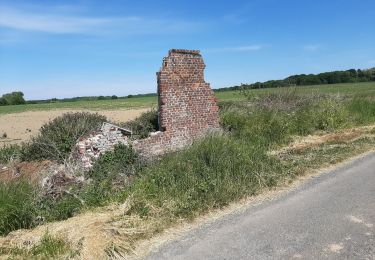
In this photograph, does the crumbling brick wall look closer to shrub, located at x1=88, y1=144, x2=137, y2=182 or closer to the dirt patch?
shrub, located at x1=88, y1=144, x2=137, y2=182

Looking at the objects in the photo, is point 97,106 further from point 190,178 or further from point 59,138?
point 190,178

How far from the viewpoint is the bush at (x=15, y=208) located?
675 cm

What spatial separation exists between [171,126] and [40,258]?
761 centimetres

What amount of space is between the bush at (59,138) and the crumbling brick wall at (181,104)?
1921 mm

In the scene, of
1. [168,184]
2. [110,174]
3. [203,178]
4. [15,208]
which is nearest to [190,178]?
[203,178]

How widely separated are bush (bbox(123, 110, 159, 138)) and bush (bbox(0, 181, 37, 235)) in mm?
5843

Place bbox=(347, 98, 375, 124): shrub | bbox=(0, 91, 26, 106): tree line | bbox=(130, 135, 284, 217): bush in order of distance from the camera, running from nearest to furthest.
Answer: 1. bbox=(130, 135, 284, 217): bush
2. bbox=(347, 98, 375, 124): shrub
3. bbox=(0, 91, 26, 106): tree line

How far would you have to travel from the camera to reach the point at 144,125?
1385 centimetres

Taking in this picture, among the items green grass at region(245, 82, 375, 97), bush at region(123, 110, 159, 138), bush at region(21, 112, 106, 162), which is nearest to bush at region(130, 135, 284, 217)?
bush at region(123, 110, 159, 138)

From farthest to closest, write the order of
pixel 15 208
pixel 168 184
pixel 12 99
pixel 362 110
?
1. pixel 12 99
2. pixel 362 110
3. pixel 168 184
4. pixel 15 208

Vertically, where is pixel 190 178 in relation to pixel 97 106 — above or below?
above

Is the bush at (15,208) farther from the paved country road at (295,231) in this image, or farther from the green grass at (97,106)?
the green grass at (97,106)

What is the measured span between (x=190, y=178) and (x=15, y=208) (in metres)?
3.26

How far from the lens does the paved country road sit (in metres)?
5.57
